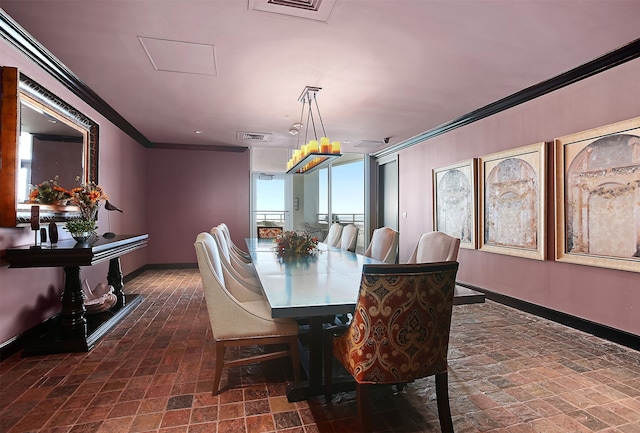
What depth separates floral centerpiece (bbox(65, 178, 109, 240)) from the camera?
10.4ft

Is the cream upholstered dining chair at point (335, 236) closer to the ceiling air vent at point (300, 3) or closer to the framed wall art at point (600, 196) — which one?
the framed wall art at point (600, 196)

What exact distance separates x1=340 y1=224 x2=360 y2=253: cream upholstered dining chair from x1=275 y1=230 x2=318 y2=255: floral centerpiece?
0.91 m

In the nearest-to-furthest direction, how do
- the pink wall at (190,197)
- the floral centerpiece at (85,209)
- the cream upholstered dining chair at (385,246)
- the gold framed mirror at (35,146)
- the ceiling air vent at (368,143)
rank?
the gold framed mirror at (35,146), the floral centerpiece at (85,209), the cream upholstered dining chair at (385,246), the ceiling air vent at (368,143), the pink wall at (190,197)

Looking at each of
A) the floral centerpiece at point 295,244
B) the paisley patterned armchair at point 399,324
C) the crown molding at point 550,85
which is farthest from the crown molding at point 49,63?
the crown molding at point 550,85

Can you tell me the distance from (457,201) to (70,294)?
490 cm

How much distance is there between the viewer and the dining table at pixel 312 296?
1.65 meters

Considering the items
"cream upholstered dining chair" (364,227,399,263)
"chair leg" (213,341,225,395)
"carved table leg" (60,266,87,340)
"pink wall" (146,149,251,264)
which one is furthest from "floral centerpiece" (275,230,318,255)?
"pink wall" (146,149,251,264)

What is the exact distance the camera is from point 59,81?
3.41 m

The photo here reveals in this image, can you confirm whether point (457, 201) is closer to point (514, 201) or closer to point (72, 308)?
point (514, 201)

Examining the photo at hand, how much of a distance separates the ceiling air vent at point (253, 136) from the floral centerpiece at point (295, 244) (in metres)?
3.03

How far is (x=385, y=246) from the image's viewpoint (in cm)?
360

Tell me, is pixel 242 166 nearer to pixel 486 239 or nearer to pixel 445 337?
pixel 486 239

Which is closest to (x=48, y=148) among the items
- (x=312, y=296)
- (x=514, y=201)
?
(x=312, y=296)

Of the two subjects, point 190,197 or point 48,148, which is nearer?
point 48,148
